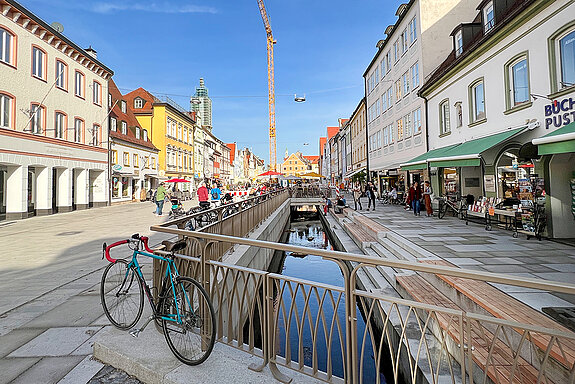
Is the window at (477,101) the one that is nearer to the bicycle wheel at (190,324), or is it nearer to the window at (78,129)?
the bicycle wheel at (190,324)

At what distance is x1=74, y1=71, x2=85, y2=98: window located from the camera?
23.5 m

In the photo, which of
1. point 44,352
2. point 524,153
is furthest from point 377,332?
point 524,153

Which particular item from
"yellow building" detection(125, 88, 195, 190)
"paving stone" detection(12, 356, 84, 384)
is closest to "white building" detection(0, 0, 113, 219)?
"yellow building" detection(125, 88, 195, 190)

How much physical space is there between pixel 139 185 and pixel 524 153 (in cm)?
3512

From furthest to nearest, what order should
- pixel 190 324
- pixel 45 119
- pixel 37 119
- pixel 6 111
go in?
pixel 45 119
pixel 37 119
pixel 6 111
pixel 190 324

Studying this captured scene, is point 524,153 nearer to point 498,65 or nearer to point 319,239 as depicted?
point 498,65

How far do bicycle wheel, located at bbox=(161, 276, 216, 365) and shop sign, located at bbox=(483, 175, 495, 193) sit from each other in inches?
480

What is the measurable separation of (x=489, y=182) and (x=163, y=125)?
3873 centimetres

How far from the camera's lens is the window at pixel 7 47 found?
17002 millimetres

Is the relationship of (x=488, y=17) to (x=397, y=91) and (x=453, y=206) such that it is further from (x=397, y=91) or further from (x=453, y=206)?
(x=397, y=91)

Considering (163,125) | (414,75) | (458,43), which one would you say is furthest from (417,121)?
(163,125)

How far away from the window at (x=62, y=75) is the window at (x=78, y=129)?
2485 mm

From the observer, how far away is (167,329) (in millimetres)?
3160

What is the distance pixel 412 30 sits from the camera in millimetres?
21484
